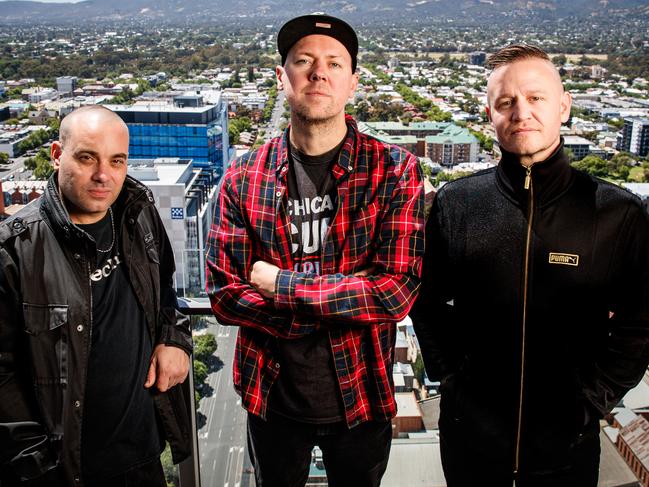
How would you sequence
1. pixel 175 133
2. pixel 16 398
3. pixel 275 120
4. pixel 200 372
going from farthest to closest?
pixel 275 120 → pixel 175 133 → pixel 200 372 → pixel 16 398

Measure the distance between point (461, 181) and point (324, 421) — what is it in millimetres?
361

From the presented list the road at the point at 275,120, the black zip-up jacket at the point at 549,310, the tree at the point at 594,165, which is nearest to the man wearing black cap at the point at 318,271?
the black zip-up jacket at the point at 549,310

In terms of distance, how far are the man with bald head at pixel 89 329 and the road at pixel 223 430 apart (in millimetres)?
174

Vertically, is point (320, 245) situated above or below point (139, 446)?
above

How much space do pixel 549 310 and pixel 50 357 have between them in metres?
0.59

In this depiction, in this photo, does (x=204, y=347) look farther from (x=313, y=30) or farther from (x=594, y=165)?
(x=594, y=165)

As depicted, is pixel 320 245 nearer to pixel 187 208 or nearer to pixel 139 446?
pixel 139 446

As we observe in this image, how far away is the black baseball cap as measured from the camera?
3.08 ft

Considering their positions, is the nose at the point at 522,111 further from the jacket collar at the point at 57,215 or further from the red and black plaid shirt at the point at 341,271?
the jacket collar at the point at 57,215

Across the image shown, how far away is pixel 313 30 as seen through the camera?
0.94 m

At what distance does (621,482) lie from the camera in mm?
1055

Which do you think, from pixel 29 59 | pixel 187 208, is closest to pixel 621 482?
pixel 187 208

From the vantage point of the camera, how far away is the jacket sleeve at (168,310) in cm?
96

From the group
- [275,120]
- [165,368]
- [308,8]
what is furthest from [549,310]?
[308,8]
